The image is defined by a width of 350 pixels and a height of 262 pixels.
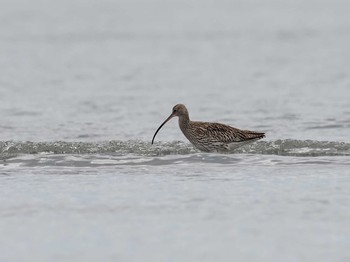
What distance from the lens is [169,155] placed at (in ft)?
54.8

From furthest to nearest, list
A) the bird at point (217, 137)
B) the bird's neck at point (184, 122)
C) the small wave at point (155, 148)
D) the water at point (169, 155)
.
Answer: the bird's neck at point (184, 122)
the bird at point (217, 137)
the small wave at point (155, 148)
the water at point (169, 155)

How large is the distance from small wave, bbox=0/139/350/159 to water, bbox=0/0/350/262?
0.03 meters

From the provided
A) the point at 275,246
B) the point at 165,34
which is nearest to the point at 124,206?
the point at 275,246

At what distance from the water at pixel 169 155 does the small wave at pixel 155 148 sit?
0.03 m

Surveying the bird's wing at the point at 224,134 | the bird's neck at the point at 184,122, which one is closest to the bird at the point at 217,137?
the bird's wing at the point at 224,134

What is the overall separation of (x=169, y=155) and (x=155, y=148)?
95 cm

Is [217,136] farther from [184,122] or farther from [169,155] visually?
[169,155]

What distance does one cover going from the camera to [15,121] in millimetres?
22562

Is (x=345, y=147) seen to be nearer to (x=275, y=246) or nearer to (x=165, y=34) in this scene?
(x=275, y=246)

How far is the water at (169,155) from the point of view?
35.9ft

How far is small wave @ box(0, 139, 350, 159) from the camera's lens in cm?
1689

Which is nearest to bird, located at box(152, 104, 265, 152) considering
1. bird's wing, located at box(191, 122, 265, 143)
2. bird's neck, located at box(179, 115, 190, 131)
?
bird's wing, located at box(191, 122, 265, 143)

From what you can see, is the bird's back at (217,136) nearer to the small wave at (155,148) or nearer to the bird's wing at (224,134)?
the bird's wing at (224,134)

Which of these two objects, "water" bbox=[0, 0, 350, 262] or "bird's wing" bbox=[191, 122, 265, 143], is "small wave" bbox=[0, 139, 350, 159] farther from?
"bird's wing" bbox=[191, 122, 265, 143]
